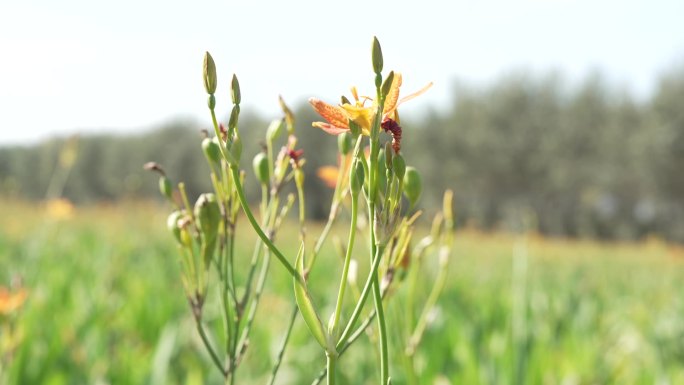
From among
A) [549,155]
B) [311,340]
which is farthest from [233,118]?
[549,155]

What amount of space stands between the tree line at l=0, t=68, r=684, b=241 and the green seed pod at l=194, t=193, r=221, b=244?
21.7 metres

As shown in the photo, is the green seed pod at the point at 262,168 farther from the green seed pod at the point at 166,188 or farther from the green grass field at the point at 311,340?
the green grass field at the point at 311,340

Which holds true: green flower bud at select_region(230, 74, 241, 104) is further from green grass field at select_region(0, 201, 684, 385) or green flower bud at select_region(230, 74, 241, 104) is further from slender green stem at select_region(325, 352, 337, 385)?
green grass field at select_region(0, 201, 684, 385)

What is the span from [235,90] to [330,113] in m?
0.06

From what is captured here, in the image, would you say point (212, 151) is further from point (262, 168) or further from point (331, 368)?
point (331, 368)

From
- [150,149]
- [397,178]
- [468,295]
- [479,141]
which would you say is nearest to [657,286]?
[468,295]

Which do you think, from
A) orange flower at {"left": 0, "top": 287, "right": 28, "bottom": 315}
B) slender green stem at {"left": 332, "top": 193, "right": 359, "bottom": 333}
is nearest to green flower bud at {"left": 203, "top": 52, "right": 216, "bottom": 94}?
slender green stem at {"left": 332, "top": 193, "right": 359, "bottom": 333}

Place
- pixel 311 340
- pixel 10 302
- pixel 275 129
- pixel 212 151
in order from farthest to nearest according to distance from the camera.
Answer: pixel 311 340, pixel 10 302, pixel 275 129, pixel 212 151

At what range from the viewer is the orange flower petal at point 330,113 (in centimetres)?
36

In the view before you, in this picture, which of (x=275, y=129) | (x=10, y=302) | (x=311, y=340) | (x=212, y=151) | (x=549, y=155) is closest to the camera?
(x=212, y=151)

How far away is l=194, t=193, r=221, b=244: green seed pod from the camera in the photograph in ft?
1.53

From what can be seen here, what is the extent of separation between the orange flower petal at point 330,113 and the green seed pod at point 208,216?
5.0 inches

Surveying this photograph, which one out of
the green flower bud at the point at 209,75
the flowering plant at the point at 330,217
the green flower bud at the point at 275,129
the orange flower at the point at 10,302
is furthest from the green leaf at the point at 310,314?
the orange flower at the point at 10,302

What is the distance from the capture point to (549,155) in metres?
24.6
